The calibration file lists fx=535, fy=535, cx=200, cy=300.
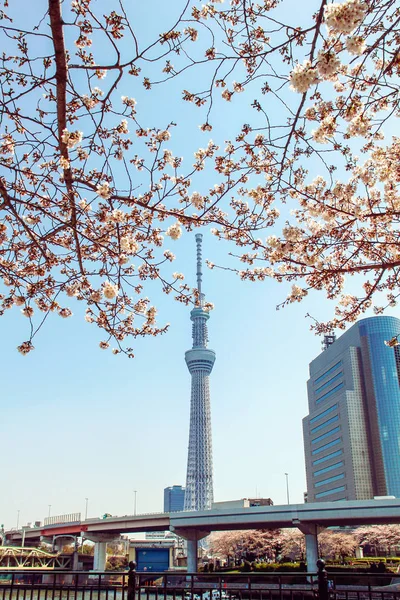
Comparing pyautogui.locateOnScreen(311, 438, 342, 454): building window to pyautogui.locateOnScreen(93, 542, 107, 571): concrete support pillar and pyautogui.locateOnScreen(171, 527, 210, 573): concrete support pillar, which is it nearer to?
pyautogui.locateOnScreen(171, 527, 210, 573): concrete support pillar

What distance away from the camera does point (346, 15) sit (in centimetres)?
407

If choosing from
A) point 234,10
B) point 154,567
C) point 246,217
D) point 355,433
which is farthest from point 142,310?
point 355,433

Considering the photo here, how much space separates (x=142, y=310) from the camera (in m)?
8.36

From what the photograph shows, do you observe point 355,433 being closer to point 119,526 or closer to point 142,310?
point 119,526

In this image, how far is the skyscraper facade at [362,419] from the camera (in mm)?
84125

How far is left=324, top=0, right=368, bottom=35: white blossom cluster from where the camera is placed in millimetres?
4051

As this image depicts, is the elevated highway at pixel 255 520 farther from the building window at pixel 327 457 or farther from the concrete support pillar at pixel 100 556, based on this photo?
the building window at pixel 327 457

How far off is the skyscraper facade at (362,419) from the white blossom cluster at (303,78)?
85991 millimetres

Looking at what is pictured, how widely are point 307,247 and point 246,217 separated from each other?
1.03m

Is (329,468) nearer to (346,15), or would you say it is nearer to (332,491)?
(332,491)

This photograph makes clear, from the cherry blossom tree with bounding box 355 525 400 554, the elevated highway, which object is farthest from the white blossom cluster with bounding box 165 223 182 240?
the cherry blossom tree with bounding box 355 525 400 554

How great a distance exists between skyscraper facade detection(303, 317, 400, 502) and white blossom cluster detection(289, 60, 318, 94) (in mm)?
85991

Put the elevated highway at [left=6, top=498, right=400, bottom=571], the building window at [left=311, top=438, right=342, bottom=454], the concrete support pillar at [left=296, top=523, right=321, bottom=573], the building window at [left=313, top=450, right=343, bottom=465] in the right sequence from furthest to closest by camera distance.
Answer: the building window at [left=311, top=438, right=342, bottom=454] < the building window at [left=313, top=450, right=343, bottom=465] < the concrete support pillar at [left=296, top=523, right=321, bottom=573] < the elevated highway at [left=6, top=498, right=400, bottom=571]

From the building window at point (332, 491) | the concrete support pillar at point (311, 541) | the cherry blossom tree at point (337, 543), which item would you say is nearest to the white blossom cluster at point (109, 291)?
the concrete support pillar at point (311, 541)
